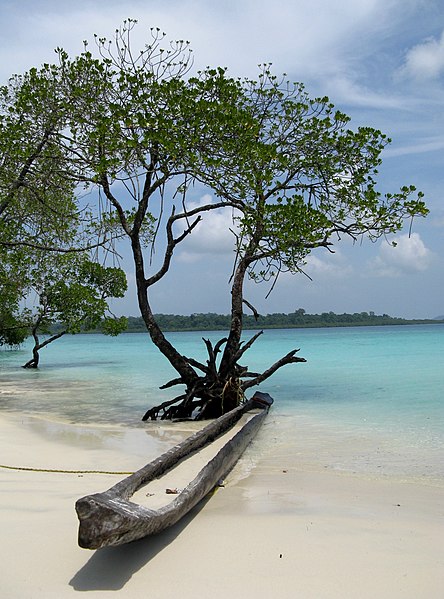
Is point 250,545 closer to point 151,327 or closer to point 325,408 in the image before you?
point 151,327

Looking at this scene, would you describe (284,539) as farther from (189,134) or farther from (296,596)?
(189,134)

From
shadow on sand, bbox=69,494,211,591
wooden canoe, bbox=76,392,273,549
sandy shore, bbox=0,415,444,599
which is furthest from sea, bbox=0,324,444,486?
shadow on sand, bbox=69,494,211,591

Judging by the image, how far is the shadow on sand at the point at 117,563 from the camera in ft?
9.81

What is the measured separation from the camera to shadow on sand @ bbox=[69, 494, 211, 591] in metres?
2.99

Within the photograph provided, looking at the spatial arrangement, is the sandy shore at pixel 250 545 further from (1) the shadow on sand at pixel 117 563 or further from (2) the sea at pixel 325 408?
(2) the sea at pixel 325 408

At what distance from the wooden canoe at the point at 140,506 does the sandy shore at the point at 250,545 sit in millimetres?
177

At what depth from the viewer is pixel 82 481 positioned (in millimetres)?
5113

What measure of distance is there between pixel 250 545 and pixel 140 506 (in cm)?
75

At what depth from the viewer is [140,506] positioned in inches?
130

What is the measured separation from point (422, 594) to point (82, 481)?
3054 millimetres

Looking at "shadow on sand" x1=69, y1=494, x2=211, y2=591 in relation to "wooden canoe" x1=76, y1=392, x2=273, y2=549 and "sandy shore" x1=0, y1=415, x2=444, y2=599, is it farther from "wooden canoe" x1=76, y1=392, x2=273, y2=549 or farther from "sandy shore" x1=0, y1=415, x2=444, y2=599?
"wooden canoe" x1=76, y1=392, x2=273, y2=549

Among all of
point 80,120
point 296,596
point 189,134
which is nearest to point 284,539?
point 296,596

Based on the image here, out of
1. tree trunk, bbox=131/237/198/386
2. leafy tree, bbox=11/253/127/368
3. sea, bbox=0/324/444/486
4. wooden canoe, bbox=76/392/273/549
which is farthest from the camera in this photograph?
leafy tree, bbox=11/253/127/368

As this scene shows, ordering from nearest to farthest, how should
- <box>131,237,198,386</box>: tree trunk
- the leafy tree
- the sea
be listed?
the sea < <box>131,237,198,386</box>: tree trunk < the leafy tree
